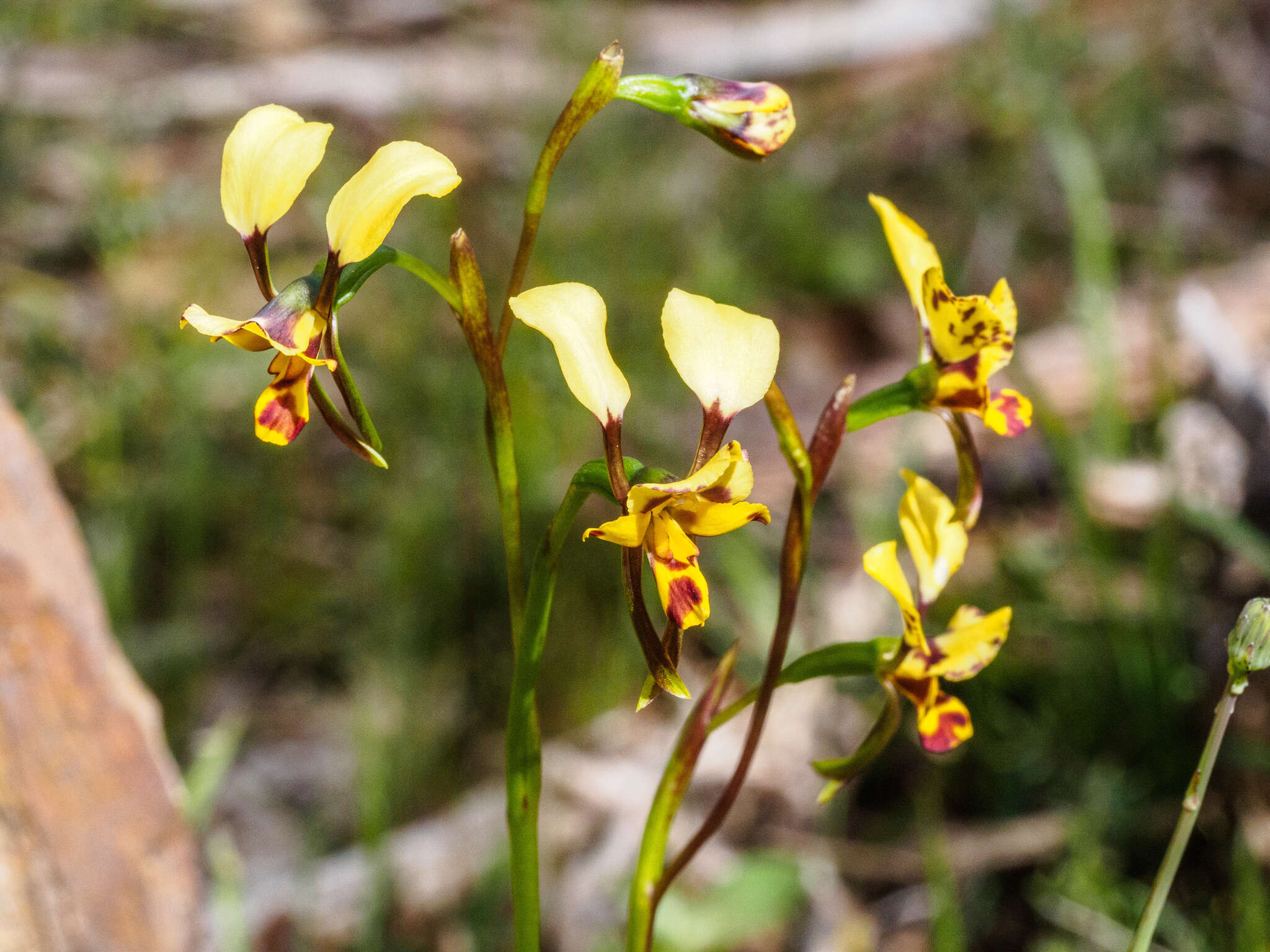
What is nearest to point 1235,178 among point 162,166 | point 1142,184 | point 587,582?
point 1142,184

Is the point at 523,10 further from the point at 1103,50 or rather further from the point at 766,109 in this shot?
the point at 766,109

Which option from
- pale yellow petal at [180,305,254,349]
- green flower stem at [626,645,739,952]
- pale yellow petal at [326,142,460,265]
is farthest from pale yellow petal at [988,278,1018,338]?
pale yellow petal at [180,305,254,349]

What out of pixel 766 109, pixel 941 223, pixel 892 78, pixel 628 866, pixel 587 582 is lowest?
pixel 628 866

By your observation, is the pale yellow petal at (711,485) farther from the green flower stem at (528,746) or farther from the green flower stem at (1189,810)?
the green flower stem at (1189,810)

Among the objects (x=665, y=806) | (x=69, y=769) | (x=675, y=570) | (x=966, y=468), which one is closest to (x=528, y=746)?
(x=665, y=806)

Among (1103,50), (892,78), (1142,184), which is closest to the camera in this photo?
(1142,184)

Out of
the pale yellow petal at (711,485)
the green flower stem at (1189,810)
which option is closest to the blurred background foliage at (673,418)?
the green flower stem at (1189,810)

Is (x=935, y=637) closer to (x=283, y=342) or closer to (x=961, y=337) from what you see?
(x=961, y=337)
